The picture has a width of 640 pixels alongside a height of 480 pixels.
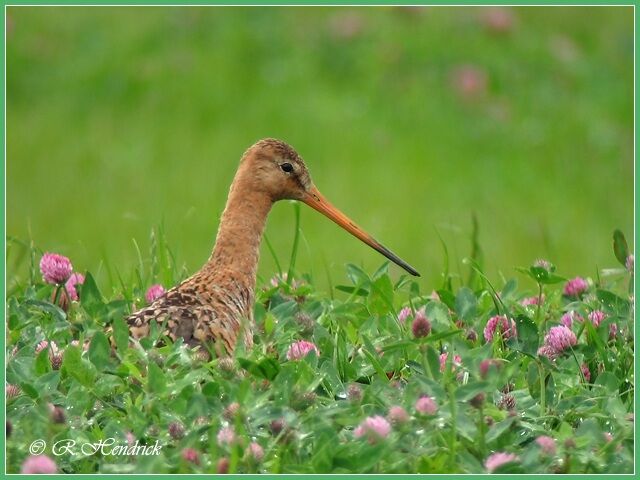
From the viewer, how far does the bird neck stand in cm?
636

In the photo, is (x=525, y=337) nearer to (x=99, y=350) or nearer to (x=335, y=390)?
(x=335, y=390)

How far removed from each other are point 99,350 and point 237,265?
102cm

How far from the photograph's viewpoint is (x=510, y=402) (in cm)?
537

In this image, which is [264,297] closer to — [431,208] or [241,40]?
[431,208]

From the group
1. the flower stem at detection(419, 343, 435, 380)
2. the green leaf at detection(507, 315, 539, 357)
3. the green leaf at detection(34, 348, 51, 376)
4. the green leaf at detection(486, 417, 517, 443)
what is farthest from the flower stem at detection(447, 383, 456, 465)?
the green leaf at detection(34, 348, 51, 376)

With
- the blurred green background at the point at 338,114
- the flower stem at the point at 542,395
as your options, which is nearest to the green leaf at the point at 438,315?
the flower stem at the point at 542,395

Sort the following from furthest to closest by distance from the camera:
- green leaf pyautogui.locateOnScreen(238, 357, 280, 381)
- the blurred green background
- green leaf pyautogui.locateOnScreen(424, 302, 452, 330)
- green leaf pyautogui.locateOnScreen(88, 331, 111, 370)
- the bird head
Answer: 1. the blurred green background
2. the bird head
3. green leaf pyautogui.locateOnScreen(424, 302, 452, 330)
4. green leaf pyautogui.locateOnScreen(88, 331, 111, 370)
5. green leaf pyautogui.locateOnScreen(238, 357, 280, 381)

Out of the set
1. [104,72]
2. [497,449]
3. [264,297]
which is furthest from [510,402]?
[104,72]

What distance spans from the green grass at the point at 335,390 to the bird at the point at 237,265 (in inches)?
4.5

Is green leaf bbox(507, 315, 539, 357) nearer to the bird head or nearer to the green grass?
the green grass

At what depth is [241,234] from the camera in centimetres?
642

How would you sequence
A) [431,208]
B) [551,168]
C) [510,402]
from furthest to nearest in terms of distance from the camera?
[551,168]
[431,208]
[510,402]

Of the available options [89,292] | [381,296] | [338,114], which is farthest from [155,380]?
[338,114]

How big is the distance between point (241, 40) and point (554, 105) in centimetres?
322
